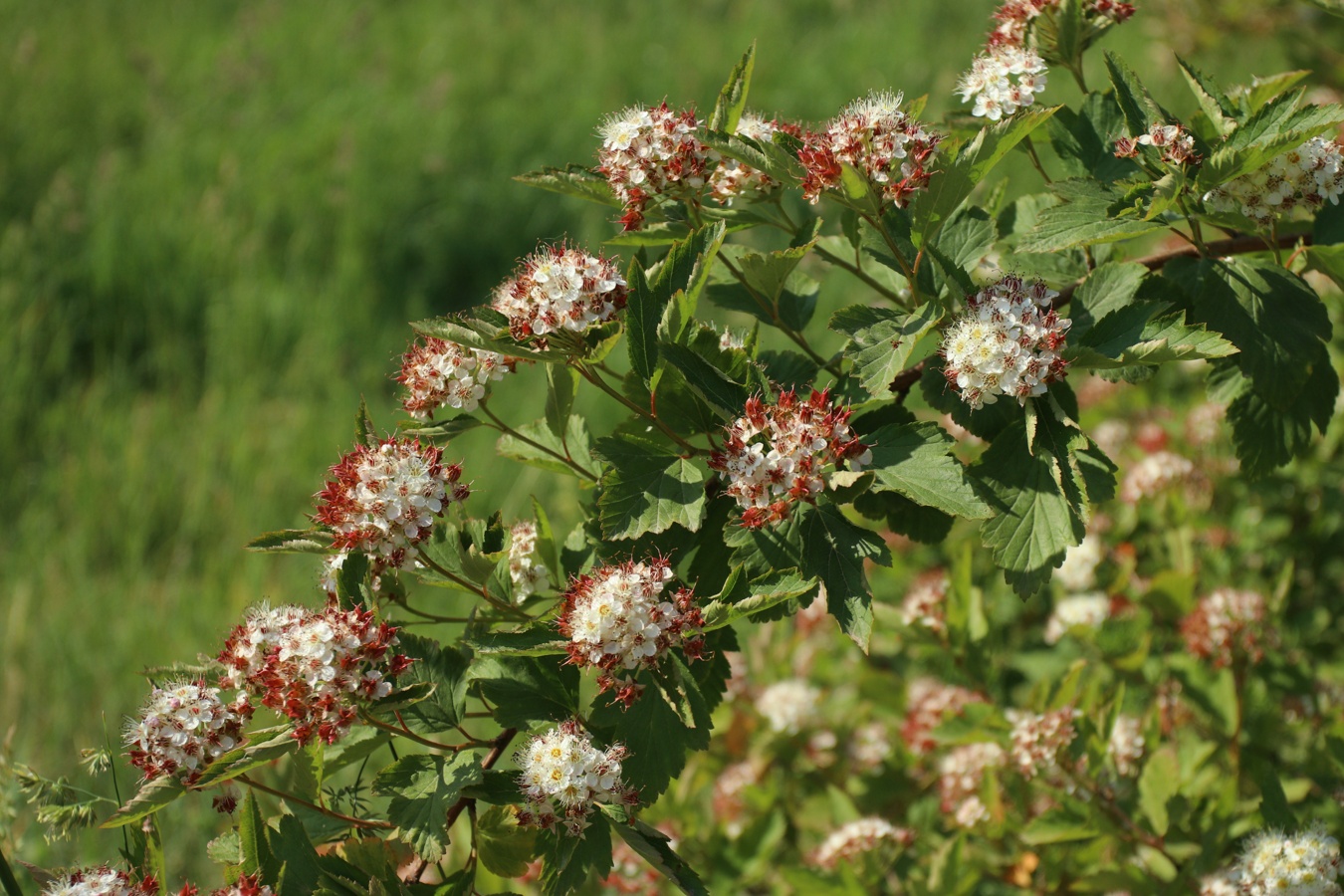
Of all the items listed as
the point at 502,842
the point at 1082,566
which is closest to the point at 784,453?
the point at 502,842

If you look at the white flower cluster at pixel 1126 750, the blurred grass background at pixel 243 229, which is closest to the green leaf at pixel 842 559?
the white flower cluster at pixel 1126 750

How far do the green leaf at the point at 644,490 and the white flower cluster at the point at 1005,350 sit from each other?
1.09ft

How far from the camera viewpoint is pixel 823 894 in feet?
6.82

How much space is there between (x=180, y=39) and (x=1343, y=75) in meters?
5.76

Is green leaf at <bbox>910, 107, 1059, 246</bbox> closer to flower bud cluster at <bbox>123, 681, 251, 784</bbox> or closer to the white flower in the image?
flower bud cluster at <bbox>123, 681, 251, 784</bbox>

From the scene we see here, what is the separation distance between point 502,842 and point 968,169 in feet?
3.22

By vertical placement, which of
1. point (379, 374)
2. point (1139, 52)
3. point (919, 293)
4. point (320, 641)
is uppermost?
point (1139, 52)

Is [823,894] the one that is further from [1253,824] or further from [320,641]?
[320,641]

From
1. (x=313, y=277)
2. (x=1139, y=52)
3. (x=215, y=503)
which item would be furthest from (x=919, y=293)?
(x=1139, y=52)

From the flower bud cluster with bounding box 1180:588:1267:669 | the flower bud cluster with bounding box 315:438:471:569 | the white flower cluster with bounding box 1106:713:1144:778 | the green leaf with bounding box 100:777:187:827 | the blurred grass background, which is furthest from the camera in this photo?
the blurred grass background

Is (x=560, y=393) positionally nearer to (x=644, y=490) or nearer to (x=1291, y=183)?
(x=644, y=490)

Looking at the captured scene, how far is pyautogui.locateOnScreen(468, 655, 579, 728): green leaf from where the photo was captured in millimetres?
1456

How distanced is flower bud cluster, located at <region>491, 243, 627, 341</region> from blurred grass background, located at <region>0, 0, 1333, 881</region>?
2080 mm

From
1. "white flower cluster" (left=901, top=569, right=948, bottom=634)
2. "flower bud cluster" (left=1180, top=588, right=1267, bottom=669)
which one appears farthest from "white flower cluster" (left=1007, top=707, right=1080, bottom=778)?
"flower bud cluster" (left=1180, top=588, right=1267, bottom=669)
